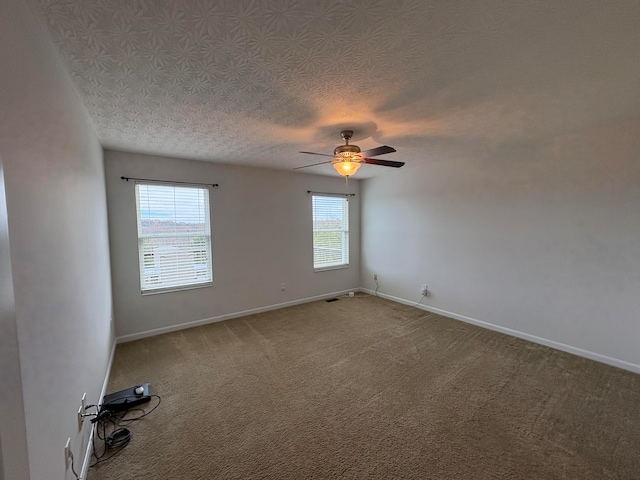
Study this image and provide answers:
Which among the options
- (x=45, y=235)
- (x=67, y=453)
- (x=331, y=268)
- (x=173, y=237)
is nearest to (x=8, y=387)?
(x=45, y=235)

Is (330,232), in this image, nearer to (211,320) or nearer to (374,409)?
(211,320)

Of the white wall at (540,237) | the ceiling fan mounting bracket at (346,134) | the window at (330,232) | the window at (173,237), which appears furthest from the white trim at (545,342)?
the window at (173,237)

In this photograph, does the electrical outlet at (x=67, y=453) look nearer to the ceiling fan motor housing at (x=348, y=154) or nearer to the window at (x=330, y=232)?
the ceiling fan motor housing at (x=348, y=154)

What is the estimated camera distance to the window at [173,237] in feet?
11.6

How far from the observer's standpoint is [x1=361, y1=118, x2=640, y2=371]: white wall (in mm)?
2697

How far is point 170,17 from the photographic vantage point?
1219mm

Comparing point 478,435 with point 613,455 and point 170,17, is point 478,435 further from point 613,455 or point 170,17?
point 170,17

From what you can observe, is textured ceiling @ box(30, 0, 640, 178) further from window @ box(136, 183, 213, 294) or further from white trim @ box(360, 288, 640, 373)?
white trim @ box(360, 288, 640, 373)

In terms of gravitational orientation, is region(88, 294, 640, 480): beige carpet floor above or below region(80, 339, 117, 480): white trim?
below

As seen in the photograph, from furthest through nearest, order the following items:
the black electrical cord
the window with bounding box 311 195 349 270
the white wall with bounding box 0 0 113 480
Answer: the window with bounding box 311 195 349 270 < the black electrical cord < the white wall with bounding box 0 0 113 480

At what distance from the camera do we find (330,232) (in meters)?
5.35

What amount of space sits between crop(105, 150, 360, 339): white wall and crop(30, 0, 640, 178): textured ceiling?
0.96m

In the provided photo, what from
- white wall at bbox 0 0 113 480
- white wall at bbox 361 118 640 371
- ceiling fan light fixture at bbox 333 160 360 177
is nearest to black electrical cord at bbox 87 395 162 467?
white wall at bbox 0 0 113 480

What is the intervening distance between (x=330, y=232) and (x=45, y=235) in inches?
172
